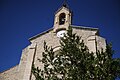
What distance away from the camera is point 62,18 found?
72.6 feet

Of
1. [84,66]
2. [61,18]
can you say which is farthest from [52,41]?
[84,66]

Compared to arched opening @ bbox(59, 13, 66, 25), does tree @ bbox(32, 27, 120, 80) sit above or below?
below

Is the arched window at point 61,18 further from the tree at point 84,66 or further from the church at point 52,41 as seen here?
the tree at point 84,66

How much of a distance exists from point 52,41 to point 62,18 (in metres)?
3.18

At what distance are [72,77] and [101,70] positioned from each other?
1358mm

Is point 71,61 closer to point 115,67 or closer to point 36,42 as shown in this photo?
point 115,67

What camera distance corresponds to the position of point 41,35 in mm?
21000

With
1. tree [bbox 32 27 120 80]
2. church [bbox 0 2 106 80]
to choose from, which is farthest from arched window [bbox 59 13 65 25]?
tree [bbox 32 27 120 80]

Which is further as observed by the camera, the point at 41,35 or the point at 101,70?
the point at 41,35

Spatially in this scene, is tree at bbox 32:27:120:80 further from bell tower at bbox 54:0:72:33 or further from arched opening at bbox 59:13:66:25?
arched opening at bbox 59:13:66:25

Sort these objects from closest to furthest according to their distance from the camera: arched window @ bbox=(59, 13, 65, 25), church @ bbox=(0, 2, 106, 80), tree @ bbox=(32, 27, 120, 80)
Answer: tree @ bbox=(32, 27, 120, 80) < church @ bbox=(0, 2, 106, 80) < arched window @ bbox=(59, 13, 65, 25)

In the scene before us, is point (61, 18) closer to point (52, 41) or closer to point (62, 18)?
point (62, 18)

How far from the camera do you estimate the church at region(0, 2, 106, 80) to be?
1818 centimetres

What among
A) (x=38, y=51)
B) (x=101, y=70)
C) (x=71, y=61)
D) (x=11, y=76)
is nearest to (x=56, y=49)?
(x=38, y=51)
